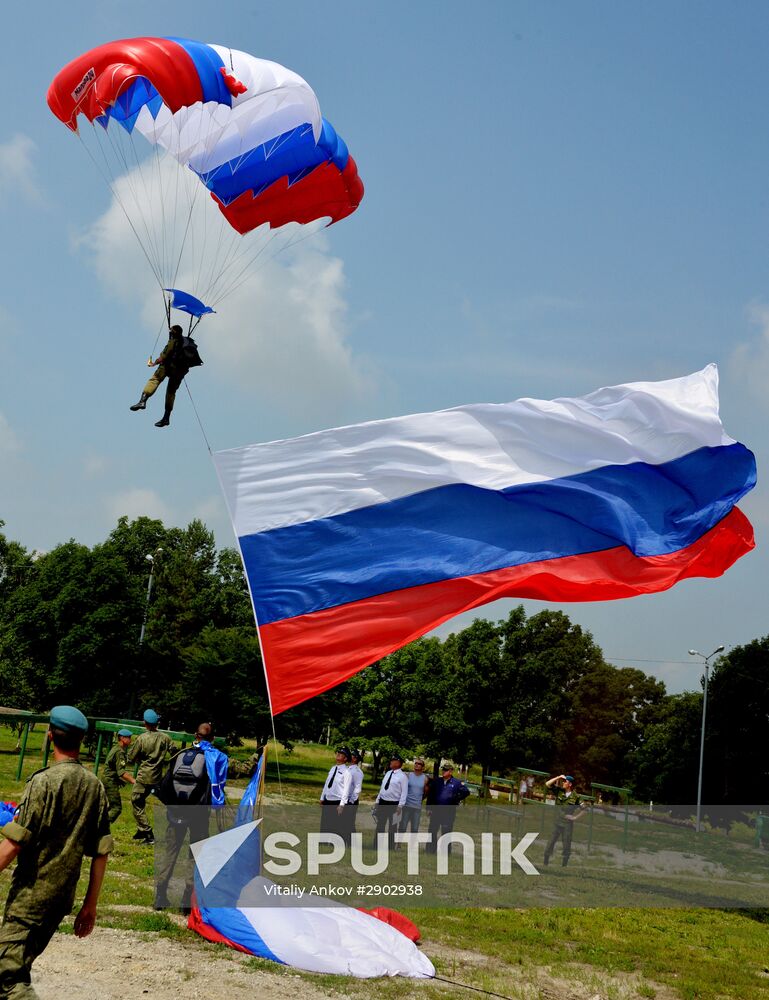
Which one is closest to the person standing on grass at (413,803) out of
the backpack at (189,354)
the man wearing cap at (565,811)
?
the man wearing cap at (565,811)

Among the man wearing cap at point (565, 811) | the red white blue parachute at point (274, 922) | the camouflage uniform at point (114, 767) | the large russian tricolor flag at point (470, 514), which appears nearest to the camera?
the red white blue parachute at point (274, 922)

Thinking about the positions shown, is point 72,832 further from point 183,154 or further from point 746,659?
point 746,659

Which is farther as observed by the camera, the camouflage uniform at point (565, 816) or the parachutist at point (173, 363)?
the camouflage uniform at point (565, 816)

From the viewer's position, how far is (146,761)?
13.6 meters

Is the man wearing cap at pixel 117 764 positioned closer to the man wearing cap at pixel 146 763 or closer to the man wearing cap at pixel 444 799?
the man wearing cap at pixel 146 763

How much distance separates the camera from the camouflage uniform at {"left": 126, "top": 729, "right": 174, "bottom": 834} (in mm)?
13438

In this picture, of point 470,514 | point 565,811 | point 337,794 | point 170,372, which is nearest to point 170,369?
point 170,372

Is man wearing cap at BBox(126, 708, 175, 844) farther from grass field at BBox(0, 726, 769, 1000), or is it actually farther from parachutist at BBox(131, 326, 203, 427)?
parachutist at BBox(131, 326, 203, 427)

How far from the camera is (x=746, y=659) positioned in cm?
3969

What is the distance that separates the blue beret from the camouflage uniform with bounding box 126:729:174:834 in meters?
8.61

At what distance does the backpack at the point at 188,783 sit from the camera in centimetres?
1008

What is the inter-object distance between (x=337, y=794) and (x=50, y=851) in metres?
10.4

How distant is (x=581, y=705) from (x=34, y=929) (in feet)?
146

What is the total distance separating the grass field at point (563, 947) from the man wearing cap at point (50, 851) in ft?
10.4
